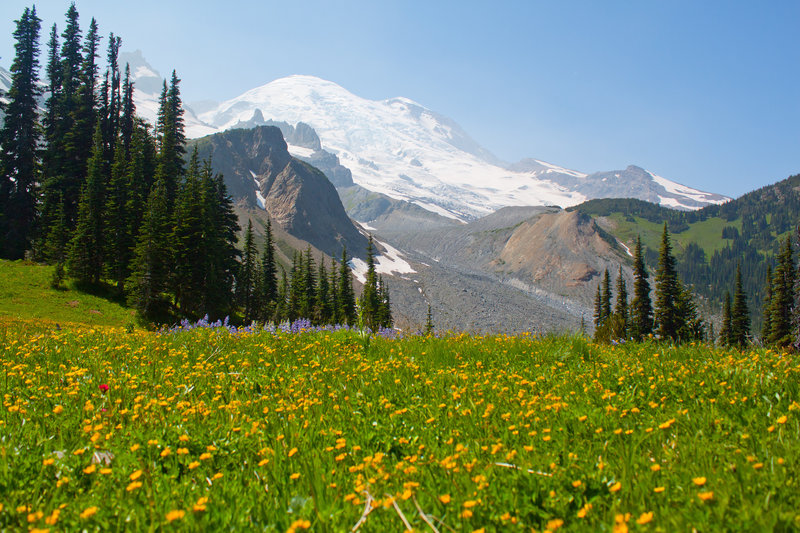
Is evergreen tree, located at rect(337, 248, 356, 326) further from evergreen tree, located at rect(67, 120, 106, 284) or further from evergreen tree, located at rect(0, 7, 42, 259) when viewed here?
evergreen tree, located at rect(0, 7, 42, 259)

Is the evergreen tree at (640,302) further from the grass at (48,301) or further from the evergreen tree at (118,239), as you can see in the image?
the evergreen tree at (118,239)

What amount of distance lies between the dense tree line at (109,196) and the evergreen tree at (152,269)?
0.11 m

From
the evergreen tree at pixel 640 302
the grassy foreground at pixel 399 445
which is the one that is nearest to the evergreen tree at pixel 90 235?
the grassy foreground at pixel 399 445

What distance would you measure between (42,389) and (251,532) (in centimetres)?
429

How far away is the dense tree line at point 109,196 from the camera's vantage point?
4184 centimetres

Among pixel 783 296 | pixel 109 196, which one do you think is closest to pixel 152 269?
pixel 109 196

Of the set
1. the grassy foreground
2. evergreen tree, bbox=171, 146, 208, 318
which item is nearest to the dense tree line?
evergreen tree, bbox=171, 146, 208, 318

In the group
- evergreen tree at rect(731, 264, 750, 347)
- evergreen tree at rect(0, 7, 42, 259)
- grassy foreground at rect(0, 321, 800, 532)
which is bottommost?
evergreen tree at rect(731, 264, 750, 347)

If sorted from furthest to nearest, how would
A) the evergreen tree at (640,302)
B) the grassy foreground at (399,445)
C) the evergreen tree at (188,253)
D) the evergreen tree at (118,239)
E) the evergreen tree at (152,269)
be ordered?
1. the evergreen tree at (640,302)
2. the evergreen tree at (118,239)
3. the evergreen tree at (188,253)
4. the evergreen tree at (152,269)
5. the grassy foreground at (399,445)

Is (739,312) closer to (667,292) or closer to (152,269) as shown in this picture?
(667,292)

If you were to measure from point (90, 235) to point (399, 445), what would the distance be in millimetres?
48632

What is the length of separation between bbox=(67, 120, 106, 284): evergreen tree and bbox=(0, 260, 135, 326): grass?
78.2 inches

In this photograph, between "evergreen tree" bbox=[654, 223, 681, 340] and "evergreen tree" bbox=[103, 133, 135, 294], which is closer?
"evergreen tree" bbox=[103, 133, 135, 294]

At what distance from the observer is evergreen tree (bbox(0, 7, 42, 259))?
51.1m
